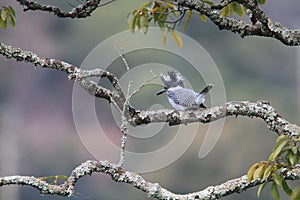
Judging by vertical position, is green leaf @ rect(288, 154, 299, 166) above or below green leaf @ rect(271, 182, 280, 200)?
above

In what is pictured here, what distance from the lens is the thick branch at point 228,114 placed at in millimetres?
2697

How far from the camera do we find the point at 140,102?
746 inches

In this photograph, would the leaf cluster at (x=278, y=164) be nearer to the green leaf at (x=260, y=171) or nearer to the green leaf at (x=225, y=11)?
the green leaf at (x=260, y=171)

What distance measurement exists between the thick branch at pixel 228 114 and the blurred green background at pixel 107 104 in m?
14.7

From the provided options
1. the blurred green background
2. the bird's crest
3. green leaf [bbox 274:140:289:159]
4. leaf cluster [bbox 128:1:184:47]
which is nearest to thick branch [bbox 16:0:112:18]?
leaf cluster [bbox 128:1:184:47]

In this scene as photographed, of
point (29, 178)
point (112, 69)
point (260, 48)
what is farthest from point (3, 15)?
point (260, 48)

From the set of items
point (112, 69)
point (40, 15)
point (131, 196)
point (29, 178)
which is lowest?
point (29, 178)

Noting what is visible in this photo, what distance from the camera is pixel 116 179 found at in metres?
2.70

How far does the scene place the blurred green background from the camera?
758 inches

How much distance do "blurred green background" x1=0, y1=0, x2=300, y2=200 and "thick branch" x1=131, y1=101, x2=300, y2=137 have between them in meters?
14.7

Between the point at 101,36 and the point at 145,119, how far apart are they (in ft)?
67.2

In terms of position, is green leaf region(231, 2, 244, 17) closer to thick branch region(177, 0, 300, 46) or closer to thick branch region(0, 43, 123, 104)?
thick branch region(177, 0, 300, 46)

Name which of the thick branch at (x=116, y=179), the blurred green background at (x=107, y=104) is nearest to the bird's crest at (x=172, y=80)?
the thick branch at (x=116, y=179)

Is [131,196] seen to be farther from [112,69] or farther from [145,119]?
[145,119]
